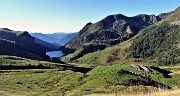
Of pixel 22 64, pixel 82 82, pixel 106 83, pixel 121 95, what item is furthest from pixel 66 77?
pixel 121 95

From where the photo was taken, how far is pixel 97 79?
94.3 metres

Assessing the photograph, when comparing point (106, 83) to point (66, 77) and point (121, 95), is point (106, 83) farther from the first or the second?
point (121, 95)

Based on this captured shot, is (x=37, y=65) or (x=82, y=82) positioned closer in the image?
(x=82, y=82)

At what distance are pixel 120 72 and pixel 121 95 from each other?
88022mm

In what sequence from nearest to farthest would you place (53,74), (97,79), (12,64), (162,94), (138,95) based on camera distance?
1. (162,94)
2. (138,95)
3. (97,79)
4. (53,74)
5. (12,64)

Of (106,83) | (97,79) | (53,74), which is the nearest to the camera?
(106,83)

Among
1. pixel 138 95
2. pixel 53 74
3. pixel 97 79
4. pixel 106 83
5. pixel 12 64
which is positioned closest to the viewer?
pixel 138 95

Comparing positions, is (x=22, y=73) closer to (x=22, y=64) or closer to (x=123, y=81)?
(x=22, y=64)

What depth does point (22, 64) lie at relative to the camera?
12900 cm

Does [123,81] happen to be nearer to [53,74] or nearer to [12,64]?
[53,74]

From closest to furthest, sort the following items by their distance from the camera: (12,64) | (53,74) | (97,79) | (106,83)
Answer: (106,83) < (97,79) < (53,74) < (12,64)

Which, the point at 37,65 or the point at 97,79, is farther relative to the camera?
the point at 37,65

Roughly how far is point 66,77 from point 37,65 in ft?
120

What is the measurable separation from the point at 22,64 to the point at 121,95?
111588 millimetres
